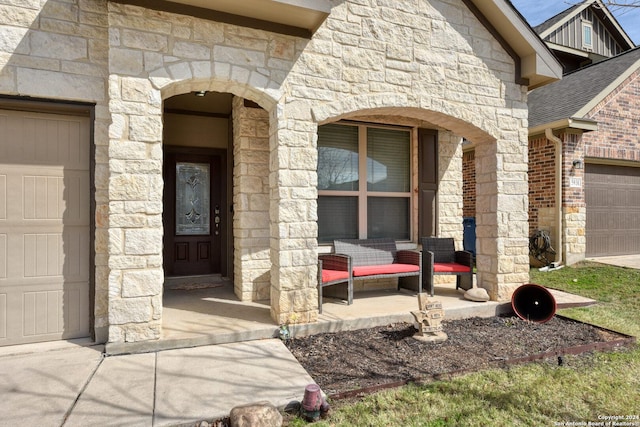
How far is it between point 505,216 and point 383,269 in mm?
1822

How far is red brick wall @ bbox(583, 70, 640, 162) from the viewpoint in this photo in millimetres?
8102

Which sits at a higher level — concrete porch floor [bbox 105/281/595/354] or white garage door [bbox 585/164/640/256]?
white garage door [bbox 585/164/640/256]

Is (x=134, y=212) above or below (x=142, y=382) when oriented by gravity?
above

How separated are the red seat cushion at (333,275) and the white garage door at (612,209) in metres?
6.94

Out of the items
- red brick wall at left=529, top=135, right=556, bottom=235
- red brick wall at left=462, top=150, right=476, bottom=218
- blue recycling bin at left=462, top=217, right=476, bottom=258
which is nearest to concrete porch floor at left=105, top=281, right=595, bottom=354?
red brick wall at left=529, top=135, right=556, bottom=235

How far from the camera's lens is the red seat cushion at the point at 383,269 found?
4723 mm

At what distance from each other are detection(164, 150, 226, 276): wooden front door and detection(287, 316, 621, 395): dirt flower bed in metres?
3.35

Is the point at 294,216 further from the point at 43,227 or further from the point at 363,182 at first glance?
the point at 43,227

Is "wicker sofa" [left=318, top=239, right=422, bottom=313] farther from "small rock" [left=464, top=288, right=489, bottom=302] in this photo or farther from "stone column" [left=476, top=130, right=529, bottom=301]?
"stone column" [left=476, top=130, right=529, bottom=301]

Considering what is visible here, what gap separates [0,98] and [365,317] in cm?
420

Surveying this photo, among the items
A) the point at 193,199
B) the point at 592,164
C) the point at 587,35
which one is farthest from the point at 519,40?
the point at 587,35

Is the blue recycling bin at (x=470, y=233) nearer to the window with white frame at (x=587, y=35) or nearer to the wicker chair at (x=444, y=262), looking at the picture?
the wicker chair at (x=444, y=262)

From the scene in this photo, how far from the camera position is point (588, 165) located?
8.27 meters

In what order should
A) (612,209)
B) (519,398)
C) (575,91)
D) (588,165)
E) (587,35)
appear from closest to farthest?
(519,398) → (588,165) → (612,209) → (575,91) → (587,35)
